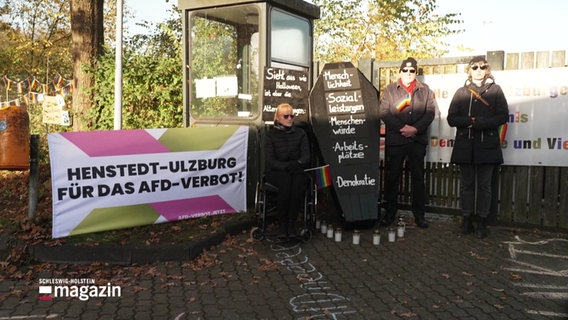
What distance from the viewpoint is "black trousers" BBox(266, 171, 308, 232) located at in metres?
5.87

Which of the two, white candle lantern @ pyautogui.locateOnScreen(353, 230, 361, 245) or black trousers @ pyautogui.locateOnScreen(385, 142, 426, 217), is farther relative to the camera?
black trousers @ pyautogui.locateOnScreen(385, 142, 426, 217)

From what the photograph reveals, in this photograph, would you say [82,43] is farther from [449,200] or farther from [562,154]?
[562,154]

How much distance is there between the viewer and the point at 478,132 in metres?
6.12

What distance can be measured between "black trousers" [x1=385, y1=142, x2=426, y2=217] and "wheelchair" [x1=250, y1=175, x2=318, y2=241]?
122 centimetres

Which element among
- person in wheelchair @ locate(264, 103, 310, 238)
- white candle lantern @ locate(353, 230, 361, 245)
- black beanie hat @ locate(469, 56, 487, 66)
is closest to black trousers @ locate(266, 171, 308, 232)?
person in wheelchair @ locate(264, 103, 310, 238)

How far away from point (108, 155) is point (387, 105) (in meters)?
3.46

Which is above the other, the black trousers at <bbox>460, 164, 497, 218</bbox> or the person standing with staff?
the person standing with staff

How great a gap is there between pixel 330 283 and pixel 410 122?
2.74 meters

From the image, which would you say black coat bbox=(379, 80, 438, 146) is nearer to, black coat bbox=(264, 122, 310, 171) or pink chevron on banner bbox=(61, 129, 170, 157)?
black coat bbox=(264, 122, 310, 171)

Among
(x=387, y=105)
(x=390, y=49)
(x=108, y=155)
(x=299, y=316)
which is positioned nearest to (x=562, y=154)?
(x=387, y=105)

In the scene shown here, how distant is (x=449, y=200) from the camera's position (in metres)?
7.15

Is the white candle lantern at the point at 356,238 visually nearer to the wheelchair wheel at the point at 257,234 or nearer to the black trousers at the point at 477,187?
the wheelchair wheel at the point at 257,234

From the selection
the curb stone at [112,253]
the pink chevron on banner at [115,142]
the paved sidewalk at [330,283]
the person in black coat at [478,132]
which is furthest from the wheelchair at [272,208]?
the person in black coat at [478,132]

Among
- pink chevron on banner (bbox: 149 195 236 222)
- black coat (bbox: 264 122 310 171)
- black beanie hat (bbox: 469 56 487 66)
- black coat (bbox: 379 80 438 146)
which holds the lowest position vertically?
pink chevron on banner (bbox: 149 195 236 222)
